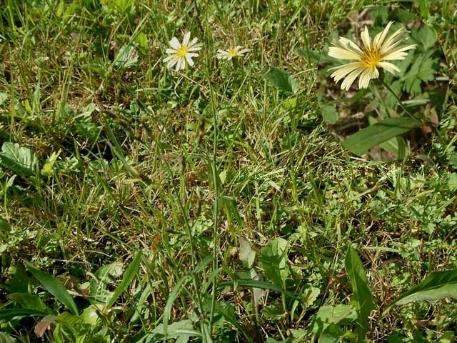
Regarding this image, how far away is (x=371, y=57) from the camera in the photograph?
191 centimetres

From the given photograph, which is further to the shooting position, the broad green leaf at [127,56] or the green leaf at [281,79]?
the broad green leaf at [127,56]

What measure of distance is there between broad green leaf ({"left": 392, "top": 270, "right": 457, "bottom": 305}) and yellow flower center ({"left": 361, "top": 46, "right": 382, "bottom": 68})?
0.62 meters

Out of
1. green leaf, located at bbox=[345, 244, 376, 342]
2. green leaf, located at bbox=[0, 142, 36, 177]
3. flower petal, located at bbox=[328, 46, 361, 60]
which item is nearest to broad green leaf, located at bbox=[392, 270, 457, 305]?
green leaf, located at bbox=[345, 244, 376, 342]

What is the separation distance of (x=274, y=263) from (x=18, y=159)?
0.93 meters

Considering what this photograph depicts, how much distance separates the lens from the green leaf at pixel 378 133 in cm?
207

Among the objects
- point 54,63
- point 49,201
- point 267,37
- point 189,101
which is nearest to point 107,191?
point 49,201

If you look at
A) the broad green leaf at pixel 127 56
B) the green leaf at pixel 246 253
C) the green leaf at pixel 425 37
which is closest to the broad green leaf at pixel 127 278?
the green leaf at pixel 246 253

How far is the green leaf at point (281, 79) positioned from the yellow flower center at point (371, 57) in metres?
0.40

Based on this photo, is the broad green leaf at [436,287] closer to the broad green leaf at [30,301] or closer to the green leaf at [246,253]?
the green leaf at [246,253]

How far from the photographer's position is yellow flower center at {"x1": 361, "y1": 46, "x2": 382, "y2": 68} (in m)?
1.90

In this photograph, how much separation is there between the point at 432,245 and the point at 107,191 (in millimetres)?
952

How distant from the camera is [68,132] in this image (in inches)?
90.4

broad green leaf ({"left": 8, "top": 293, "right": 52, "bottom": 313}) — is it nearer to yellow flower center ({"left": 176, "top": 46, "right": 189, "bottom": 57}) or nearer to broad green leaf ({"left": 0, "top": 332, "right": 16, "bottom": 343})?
broad green leaf ({"left": 0, "top": 332, "right": 16, "bottom": 343})

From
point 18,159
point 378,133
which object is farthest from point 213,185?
point 18,159
